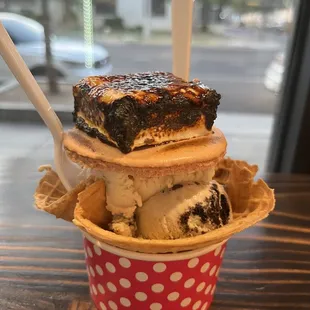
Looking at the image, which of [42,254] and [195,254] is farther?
[42,254]

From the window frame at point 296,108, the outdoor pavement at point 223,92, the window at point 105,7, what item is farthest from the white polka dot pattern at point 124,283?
the window at point 105,7

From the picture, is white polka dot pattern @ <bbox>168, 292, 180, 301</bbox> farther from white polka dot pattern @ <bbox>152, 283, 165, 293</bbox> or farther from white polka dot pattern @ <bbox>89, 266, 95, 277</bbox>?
white polka dot pattern @ <bbox>89, 266, 95, 277</bbox>

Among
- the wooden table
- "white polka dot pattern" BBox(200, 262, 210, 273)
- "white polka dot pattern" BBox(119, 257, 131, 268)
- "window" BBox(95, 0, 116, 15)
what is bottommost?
the wooden table

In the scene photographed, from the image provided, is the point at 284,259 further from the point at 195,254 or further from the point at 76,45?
the point at 76,45

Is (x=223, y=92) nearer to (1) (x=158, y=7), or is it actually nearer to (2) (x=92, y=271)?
(1) (x=158, y=7)

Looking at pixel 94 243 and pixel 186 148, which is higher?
pixel 186 148

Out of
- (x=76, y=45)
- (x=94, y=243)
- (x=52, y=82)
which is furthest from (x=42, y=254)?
(x=76, y=45)

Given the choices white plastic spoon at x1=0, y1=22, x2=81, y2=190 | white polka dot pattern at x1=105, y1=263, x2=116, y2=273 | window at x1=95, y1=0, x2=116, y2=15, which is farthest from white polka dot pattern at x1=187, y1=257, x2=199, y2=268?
window at x1=95, y1=0, x2=116, y2=15
